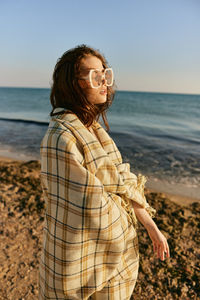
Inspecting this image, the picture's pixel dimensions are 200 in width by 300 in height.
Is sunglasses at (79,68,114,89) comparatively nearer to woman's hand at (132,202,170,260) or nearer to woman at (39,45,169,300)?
woman at (39,45,169,300)

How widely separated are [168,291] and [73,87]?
2.45 meters

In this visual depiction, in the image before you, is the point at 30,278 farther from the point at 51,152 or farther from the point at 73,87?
the point at 73,87

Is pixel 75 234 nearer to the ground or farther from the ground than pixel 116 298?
farther from the ground

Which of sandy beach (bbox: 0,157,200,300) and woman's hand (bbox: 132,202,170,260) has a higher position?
woman's hand (bbox: 132,202,170,260)

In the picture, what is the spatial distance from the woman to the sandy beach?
1.23 metres

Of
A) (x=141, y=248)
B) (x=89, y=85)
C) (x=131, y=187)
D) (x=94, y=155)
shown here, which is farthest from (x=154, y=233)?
(x=141, y=248)

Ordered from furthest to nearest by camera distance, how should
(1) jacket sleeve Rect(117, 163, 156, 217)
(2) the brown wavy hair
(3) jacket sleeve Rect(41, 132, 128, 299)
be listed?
(1) jacket sleeve Rect(117, 163, 156, 217) < (2) the brown wavy hair < (3) jacket sleeve Rect(41, 132, 128, 299)

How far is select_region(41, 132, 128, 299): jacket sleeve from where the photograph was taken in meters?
1.20

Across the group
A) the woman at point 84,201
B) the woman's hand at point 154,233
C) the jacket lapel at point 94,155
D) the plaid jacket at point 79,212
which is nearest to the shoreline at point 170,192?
the woman's hand at point 154,233

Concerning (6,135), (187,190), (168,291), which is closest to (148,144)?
(187,190)

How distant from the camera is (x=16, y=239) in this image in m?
3.18

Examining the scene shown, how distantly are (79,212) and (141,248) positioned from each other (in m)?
2.26

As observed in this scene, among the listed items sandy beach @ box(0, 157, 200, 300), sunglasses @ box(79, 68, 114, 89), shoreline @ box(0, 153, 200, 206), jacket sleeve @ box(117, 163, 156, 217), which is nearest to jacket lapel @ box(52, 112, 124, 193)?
jacket sleeve @ box(117, 163, 156, 217)

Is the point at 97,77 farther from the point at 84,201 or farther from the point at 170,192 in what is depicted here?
the point at 170,192
